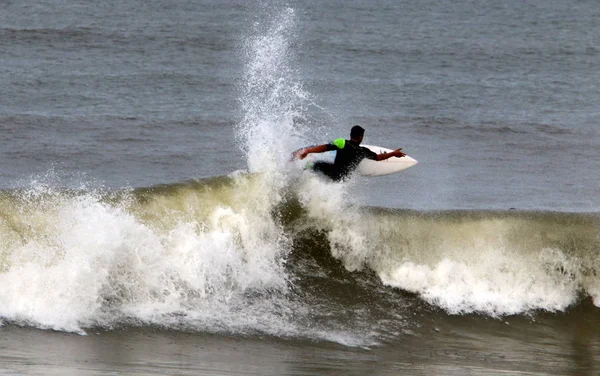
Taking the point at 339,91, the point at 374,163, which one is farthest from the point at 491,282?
the point at 339,91

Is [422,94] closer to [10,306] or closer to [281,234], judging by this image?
[281,234]

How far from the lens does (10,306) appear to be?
11.8 m

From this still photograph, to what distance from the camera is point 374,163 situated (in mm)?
Result: 15430

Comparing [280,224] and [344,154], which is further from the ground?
[344,154]

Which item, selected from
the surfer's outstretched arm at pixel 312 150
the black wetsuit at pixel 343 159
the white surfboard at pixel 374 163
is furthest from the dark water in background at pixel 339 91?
the surfer's outstretched arm at pixel 312 150

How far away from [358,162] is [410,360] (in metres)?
3.64

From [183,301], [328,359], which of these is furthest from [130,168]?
[328,359]

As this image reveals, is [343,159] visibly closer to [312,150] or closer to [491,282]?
[312,150]

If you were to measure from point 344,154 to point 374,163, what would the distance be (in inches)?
48.4

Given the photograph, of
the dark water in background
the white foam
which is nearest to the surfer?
the dark water in background

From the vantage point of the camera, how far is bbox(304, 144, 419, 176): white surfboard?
14.8 metres

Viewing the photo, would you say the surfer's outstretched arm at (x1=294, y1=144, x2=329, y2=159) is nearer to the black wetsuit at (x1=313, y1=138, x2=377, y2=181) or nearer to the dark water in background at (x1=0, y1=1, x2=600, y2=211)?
the black wetsuit at (x1=313, y1=138, x2=377, y2=181)

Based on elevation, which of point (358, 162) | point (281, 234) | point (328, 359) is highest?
point (358, 162)

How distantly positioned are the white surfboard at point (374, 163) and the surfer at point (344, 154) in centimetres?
10
